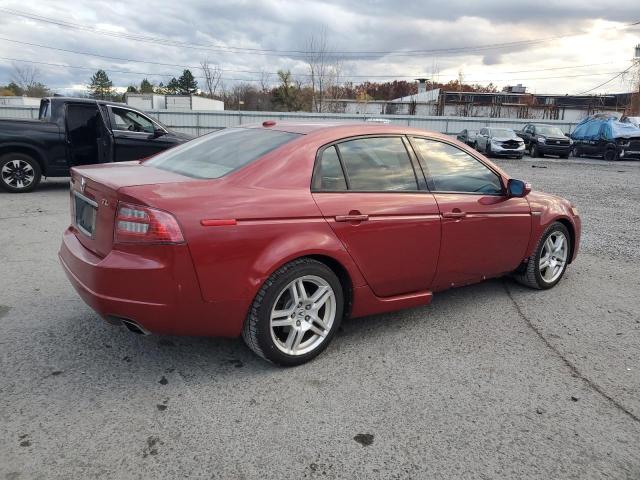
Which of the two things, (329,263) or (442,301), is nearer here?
(329,263)

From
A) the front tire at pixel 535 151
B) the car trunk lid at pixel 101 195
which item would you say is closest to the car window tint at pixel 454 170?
the car trunk lid at pixel 101 195

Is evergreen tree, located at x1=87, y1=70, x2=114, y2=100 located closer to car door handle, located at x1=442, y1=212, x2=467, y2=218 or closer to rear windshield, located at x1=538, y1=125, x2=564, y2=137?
rear windshield, located at x1=538, y1=125, x2=564, y2=137

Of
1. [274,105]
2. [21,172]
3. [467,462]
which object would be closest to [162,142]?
[21,172]

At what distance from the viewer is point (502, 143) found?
74.8 ft

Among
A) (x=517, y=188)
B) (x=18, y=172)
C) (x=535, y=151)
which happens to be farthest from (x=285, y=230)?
(x=535, y=151)

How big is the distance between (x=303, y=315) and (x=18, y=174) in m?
8.45

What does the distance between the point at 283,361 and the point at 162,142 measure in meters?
8.23

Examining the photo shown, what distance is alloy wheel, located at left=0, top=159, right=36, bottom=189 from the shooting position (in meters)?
9.31

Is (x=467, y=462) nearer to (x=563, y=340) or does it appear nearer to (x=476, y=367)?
(x=476, y=367)

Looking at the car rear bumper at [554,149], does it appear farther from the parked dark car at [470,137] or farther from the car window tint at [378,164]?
the car window tint at [378,164]

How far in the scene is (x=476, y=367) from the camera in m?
3.38

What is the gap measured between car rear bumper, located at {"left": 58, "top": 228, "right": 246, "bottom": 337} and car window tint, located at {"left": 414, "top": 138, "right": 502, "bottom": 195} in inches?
75.1

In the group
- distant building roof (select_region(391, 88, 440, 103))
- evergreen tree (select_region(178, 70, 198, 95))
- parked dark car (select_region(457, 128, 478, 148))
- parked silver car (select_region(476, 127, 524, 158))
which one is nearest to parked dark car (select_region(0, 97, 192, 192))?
parked silver car (select_region(476, 127, 524, 158))

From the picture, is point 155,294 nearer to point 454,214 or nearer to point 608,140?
point 454,214
